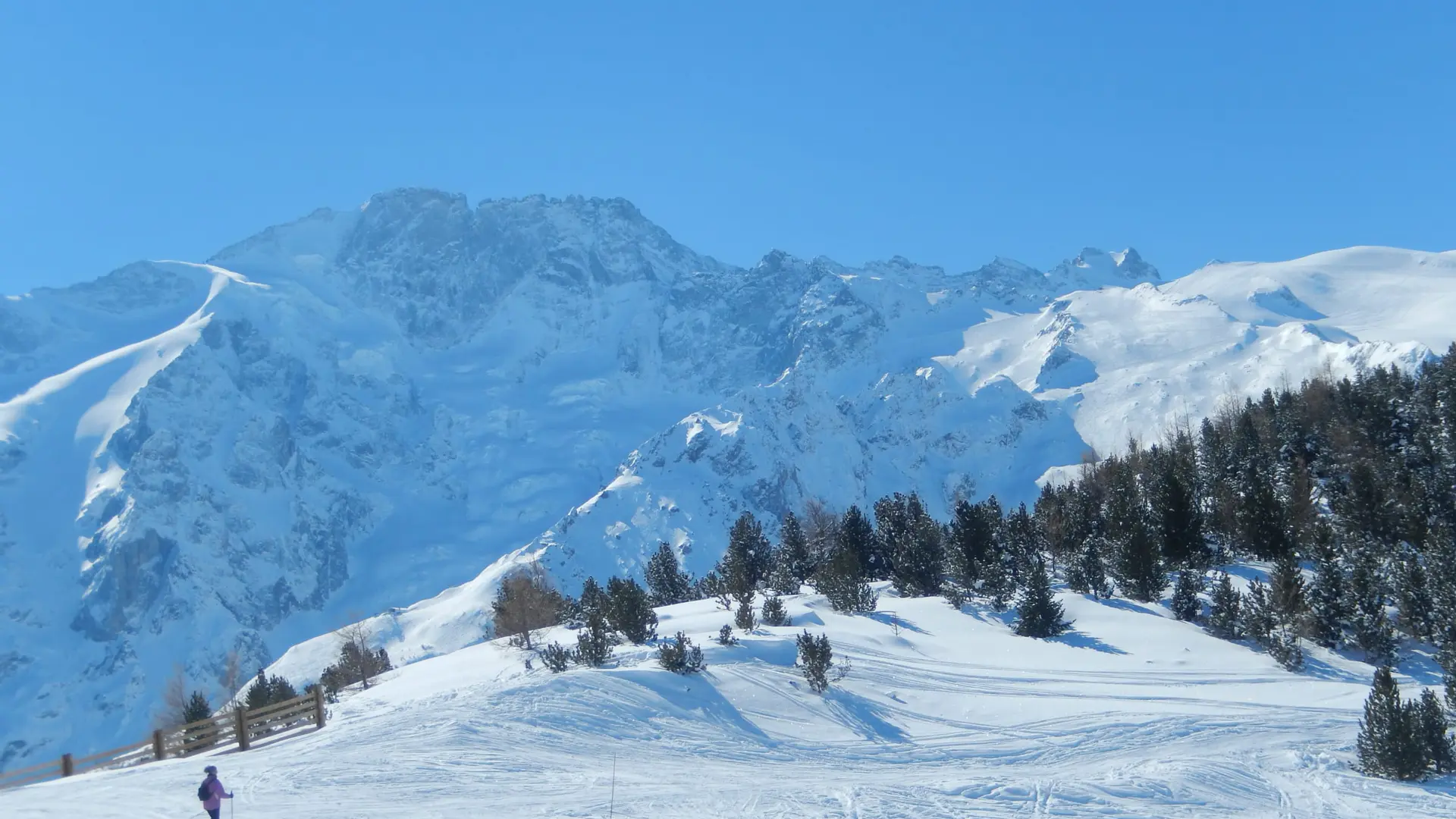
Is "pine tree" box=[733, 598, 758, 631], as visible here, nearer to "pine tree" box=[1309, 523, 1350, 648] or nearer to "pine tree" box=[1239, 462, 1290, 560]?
"pine tree" box=[1309, 523, 1350, 648]

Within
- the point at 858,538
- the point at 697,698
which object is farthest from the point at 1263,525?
the point at 697,698

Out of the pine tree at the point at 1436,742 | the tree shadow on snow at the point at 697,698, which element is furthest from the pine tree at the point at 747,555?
the pine tree at the point at 1436,742

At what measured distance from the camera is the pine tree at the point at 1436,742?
73.2 feet

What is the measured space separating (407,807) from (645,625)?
16.2m

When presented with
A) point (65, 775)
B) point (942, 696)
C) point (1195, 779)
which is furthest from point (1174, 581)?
point (65, 775)

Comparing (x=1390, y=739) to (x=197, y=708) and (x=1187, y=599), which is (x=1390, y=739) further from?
(x=197, y=708)

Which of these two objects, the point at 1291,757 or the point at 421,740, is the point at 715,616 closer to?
the point at 421,740

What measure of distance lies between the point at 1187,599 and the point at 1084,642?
180 inches

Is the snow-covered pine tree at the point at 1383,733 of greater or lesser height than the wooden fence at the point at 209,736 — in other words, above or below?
below

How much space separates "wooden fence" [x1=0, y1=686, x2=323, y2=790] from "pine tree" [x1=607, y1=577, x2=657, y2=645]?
1017cm

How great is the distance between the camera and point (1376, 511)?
143 feet

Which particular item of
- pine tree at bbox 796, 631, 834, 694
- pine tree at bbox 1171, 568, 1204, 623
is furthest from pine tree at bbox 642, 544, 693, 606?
pine tree at bbox 796, 631, 834, 694

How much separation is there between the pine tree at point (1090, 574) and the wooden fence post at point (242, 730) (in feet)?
101

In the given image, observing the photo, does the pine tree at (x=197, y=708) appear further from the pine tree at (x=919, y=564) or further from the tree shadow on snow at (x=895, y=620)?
the pine tree at (x=919, y=564)
